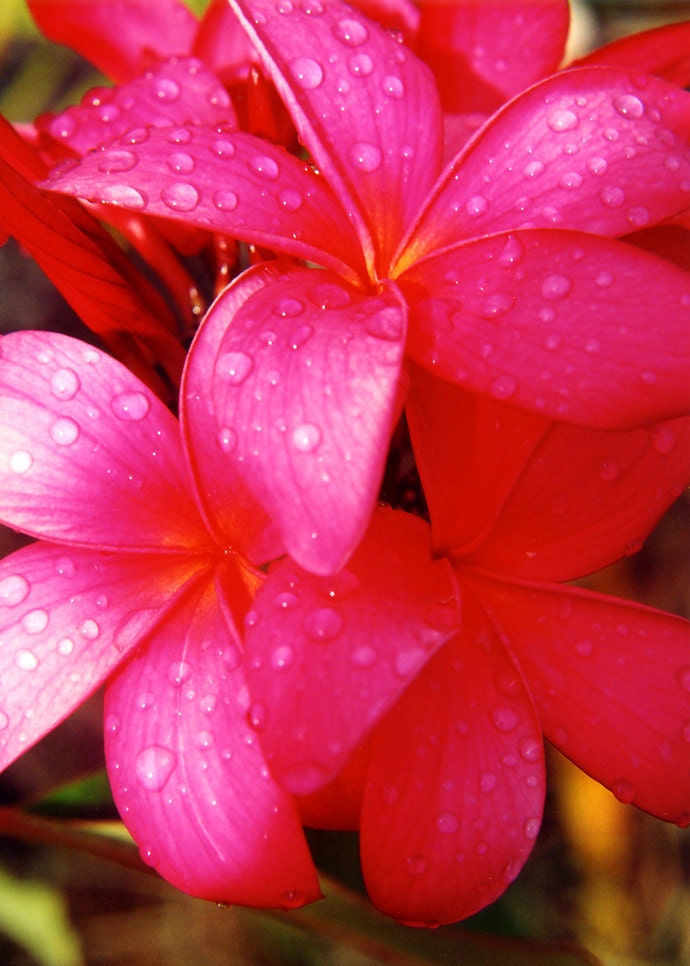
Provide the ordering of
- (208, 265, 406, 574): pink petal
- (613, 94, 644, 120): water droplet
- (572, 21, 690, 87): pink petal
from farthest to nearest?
(572, 21, 690, 87): pink petal → (613, 94, 644, 120): water droplet → (208, 265, 406, 574): pink petal

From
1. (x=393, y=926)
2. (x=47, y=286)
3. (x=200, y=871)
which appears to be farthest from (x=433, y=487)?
(x=47, y=286)

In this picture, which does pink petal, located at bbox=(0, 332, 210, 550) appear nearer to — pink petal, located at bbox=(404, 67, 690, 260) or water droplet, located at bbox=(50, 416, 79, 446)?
water droplet, located at bbox=(50, 416, 79, 446)

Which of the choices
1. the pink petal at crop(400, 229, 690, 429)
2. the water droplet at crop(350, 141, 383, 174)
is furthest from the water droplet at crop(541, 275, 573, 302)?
the water droplet at crop(350, 141, 383, 174)

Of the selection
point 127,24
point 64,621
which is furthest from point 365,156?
point 127,24

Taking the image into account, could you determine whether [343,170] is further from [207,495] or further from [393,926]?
[393,926]

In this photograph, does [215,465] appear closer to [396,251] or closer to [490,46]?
[396,251]
